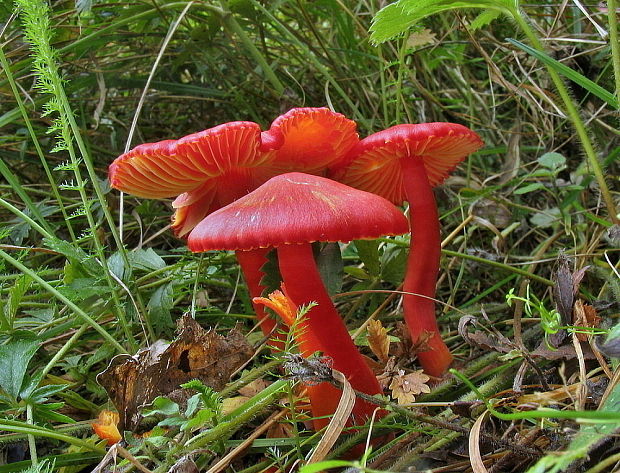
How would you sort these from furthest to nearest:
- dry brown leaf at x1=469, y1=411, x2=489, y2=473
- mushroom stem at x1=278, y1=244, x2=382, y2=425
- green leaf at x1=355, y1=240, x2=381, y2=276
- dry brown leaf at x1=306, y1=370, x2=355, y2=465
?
green leaf at x1=355, y1=240, x2=381, y2=276 < mushroom stem at x1=278, y1=244, x2=382, y2=425 < dry brown leaf at x1=306, y1=370, x2=355, y2=465 < dry brown leaf at x1=469, y1=411, x2=489, y2=473

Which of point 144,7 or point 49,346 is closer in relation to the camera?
point 49,346

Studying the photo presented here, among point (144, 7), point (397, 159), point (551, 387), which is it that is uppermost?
point (144, 7)

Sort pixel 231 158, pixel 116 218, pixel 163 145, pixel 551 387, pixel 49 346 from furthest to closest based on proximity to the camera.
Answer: pixel 116 218, pixel 49 346, pixel 231 158, pixel 163 145, pixel 551 387

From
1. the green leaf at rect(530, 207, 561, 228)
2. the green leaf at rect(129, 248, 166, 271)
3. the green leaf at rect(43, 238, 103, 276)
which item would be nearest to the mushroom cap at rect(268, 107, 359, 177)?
the green leaf at rect(129, 248, 166, 271)

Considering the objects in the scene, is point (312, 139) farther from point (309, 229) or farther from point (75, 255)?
point (75, 255)

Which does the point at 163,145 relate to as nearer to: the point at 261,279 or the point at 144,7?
the point at 261,279

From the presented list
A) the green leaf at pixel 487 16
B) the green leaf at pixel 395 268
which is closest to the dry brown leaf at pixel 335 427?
the green leaf at pixel 395 268

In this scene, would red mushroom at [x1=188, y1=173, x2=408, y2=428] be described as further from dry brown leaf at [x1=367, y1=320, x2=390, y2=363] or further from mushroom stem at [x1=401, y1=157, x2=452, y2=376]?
mushroom stem at [x1=401, y1=157, x2=452, y2=376]

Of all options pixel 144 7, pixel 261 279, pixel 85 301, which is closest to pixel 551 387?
pixel 261 279
